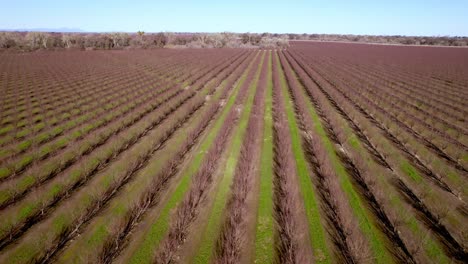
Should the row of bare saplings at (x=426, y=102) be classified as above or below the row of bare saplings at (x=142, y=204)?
above

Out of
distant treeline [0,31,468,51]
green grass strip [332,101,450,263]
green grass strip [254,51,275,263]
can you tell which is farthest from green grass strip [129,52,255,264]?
distant treeline [0,31,468,51]

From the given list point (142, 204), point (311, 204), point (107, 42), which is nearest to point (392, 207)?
point (311, 204)

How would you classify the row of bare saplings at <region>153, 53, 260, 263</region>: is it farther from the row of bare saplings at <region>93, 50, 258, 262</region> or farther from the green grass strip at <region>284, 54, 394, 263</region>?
the green grass strip at <region>284, 54, 394, 263</region>

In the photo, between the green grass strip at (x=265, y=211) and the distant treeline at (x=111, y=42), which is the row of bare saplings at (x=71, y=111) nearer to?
the green grass strip at (x=265, y=211)

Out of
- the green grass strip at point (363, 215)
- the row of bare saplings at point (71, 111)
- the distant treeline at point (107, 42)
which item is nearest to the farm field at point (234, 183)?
the green grass strip at point (363, 215)

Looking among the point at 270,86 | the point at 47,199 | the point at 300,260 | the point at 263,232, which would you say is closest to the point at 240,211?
the point at 263,232


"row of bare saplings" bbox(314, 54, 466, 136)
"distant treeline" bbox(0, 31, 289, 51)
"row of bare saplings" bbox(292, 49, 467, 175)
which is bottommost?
"row of bare saplings" bbox(292, 49, 467, 175)

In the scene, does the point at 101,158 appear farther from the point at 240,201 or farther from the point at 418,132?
the point at 418,132

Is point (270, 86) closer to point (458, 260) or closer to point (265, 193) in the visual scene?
point (265, 193)
